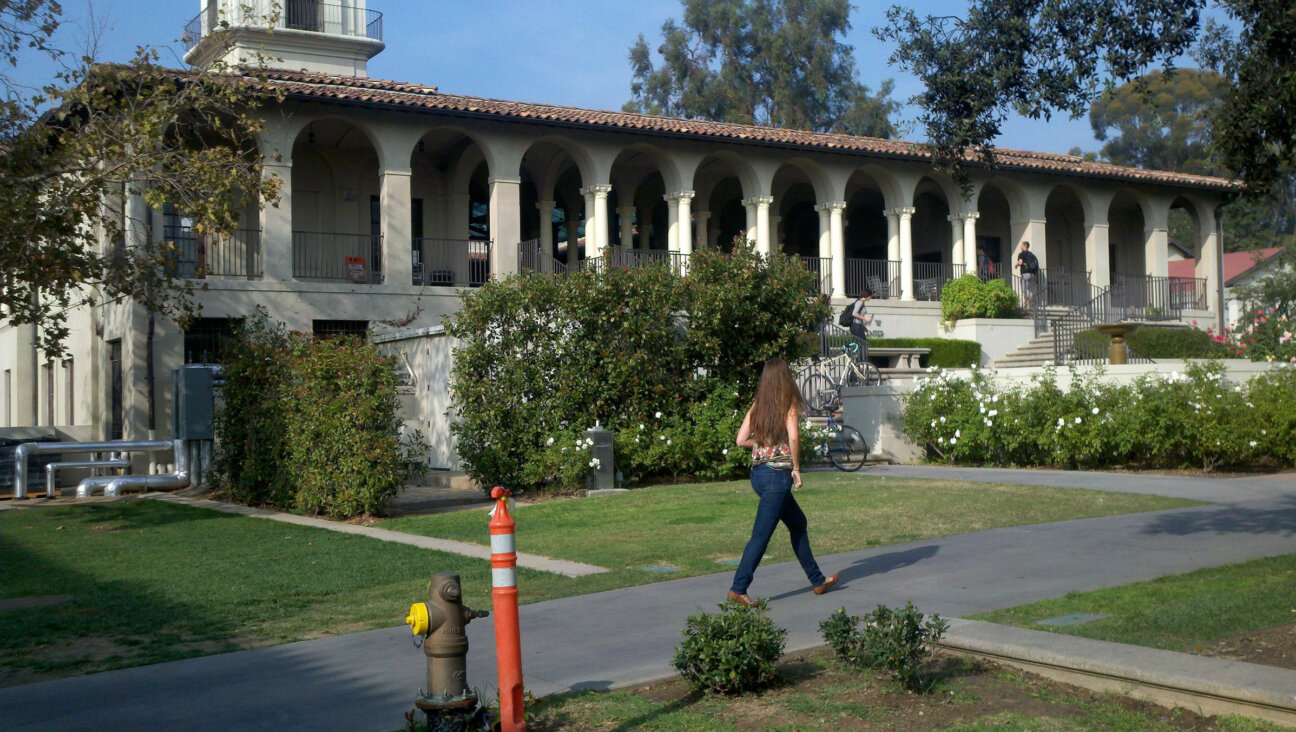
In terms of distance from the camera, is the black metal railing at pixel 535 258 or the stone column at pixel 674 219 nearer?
the black metal railing at pixel 535 258

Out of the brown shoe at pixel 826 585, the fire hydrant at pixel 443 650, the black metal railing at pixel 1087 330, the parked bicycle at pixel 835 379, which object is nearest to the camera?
the fire hydrant at pixel 443 650

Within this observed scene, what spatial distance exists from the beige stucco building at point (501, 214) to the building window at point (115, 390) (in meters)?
0.08

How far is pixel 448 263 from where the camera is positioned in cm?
2811

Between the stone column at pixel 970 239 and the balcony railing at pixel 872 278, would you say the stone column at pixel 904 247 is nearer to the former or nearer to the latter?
the balcony railing at pixel 872 278

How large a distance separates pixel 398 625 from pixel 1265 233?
6914cm

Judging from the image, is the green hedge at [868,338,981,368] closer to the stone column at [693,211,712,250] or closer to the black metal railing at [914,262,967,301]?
the black metal railing at [914,262,967,301]

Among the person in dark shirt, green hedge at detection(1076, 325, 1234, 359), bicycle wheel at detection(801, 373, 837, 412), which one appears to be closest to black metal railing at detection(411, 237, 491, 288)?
bicycle wheel at detection(801, 373, 837, 412)

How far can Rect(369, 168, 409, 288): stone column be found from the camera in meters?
24.6

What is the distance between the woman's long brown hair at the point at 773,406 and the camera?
7.83 meters

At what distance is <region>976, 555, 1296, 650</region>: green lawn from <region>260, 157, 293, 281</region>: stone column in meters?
19.3

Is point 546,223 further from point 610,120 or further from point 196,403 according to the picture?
point 196,403

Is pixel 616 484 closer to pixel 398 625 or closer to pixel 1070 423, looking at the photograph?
pixel 1070 423

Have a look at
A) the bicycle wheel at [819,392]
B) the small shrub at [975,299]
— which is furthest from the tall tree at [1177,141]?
the bicycle wheel at [819,392]

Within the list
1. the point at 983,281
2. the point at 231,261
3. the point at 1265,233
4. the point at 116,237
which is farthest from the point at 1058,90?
the point at 1265,233
